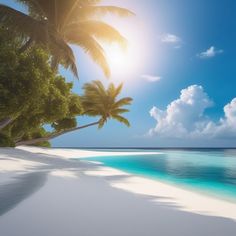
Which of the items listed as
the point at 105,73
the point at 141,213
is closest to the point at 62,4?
the point at 105,73

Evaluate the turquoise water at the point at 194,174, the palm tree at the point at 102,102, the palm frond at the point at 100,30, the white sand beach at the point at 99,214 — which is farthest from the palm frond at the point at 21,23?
the palm tree at the point at 102,102

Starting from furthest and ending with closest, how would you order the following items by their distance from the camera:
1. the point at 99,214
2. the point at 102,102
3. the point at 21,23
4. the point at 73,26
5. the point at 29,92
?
the point at 102,102
the point at 73,26
the point at 21,23
the point at 29,92
the point at 99,214

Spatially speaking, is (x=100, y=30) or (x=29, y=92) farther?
(x=100, y=30)

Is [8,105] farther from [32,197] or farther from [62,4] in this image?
[62,4]

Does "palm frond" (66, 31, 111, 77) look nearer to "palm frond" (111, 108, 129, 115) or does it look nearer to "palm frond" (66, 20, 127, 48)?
"palm frond" (66, 20, 127, 48)

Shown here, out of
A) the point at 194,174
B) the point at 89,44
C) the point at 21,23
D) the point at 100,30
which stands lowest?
the point at 194,174

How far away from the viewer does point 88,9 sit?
587 inches

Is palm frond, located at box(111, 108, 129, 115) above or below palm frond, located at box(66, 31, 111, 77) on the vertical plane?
below

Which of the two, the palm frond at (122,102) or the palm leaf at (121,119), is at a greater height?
the palm frond at (122,102)

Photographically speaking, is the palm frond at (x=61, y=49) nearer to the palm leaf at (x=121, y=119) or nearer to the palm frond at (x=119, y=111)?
the palm frond at (x=119, y=111)

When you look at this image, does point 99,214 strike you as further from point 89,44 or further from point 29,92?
point 89,44

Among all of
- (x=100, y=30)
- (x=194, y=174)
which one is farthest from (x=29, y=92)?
(x=194, y=174)

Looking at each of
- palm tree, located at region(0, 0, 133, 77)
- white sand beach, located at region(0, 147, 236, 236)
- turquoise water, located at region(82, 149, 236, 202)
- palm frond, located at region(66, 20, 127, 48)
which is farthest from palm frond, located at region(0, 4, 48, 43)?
turquoise water, located at region(82, 149, 236, 202)

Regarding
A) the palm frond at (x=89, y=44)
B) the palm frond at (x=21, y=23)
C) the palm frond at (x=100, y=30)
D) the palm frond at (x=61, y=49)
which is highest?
the palm frond at (x=100, y=30)
